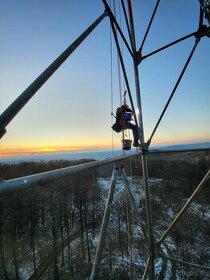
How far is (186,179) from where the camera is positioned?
302 feet

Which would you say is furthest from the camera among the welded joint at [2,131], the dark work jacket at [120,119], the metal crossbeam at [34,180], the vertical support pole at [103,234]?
the dark work jacket at [120,119]

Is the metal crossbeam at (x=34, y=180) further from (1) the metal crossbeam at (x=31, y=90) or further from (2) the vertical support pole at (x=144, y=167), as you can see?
(2) the vertical support pole at (x=144, y=167)

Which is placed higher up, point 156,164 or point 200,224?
point 156,164

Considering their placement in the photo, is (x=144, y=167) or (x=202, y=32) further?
(x=202, y=32)

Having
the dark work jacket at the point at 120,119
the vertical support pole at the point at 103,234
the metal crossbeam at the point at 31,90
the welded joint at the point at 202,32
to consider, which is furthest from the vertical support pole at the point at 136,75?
the metal crossbeam at the point at 31,90

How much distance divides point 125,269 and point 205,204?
121 ft

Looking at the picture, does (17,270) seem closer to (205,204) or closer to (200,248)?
(200,248)

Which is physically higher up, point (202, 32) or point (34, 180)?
point (202, 32)

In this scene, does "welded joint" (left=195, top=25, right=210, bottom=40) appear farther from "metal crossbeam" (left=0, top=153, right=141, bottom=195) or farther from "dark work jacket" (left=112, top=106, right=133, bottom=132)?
"metal crossbeam" (left=0, top=153, right=141, bottom=195)

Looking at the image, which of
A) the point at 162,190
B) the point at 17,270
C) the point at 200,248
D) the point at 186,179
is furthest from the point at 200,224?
the point at 17,270

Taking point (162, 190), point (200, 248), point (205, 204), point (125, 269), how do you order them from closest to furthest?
point (125, 269)
point (200, 248)
point (205, 204)
point (162, 190)

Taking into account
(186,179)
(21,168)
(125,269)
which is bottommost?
(125,269)

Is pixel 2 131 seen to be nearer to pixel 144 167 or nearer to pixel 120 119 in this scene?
pixel 144 167

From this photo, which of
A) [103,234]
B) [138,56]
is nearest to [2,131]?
[103,234]
